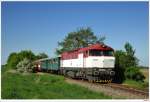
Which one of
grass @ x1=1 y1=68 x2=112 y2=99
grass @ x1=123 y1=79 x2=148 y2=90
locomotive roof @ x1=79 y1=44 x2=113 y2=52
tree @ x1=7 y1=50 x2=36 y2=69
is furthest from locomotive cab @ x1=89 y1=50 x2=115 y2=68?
tree @ x1=7 y1=50 x2=36 y2=69

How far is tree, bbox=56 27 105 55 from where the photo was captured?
39.5 feet

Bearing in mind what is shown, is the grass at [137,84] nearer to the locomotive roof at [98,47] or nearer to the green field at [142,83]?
the green field at [142,83]

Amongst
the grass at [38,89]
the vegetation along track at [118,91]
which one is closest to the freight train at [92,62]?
the vegetation along track at [118,91]

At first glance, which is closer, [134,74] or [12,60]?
[12,60]

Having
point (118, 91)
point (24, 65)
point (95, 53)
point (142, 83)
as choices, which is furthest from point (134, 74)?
point (24, 65)

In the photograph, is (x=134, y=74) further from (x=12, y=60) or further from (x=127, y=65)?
(x=12, y=60)

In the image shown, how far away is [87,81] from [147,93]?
2710 mm

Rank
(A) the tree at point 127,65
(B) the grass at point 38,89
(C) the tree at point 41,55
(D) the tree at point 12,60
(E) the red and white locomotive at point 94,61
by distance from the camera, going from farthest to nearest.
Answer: (E) the red and white locomotive at point 94,61 → (C) the tree at point 41,55 → (A) the tree at point 127,65 → (D) the tree at point 12,60 → (B) the grass at point 38,89

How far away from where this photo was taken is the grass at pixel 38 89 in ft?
37.0

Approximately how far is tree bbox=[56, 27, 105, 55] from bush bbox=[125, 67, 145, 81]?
1.25 metres

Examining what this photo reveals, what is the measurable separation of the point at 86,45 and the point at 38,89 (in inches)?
→ 85.1

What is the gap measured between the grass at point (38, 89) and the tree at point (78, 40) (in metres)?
1.08

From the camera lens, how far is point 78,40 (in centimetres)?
1277

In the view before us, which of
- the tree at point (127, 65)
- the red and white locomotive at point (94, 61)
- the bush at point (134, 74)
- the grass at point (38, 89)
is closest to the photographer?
the grass at point (38, 89)
